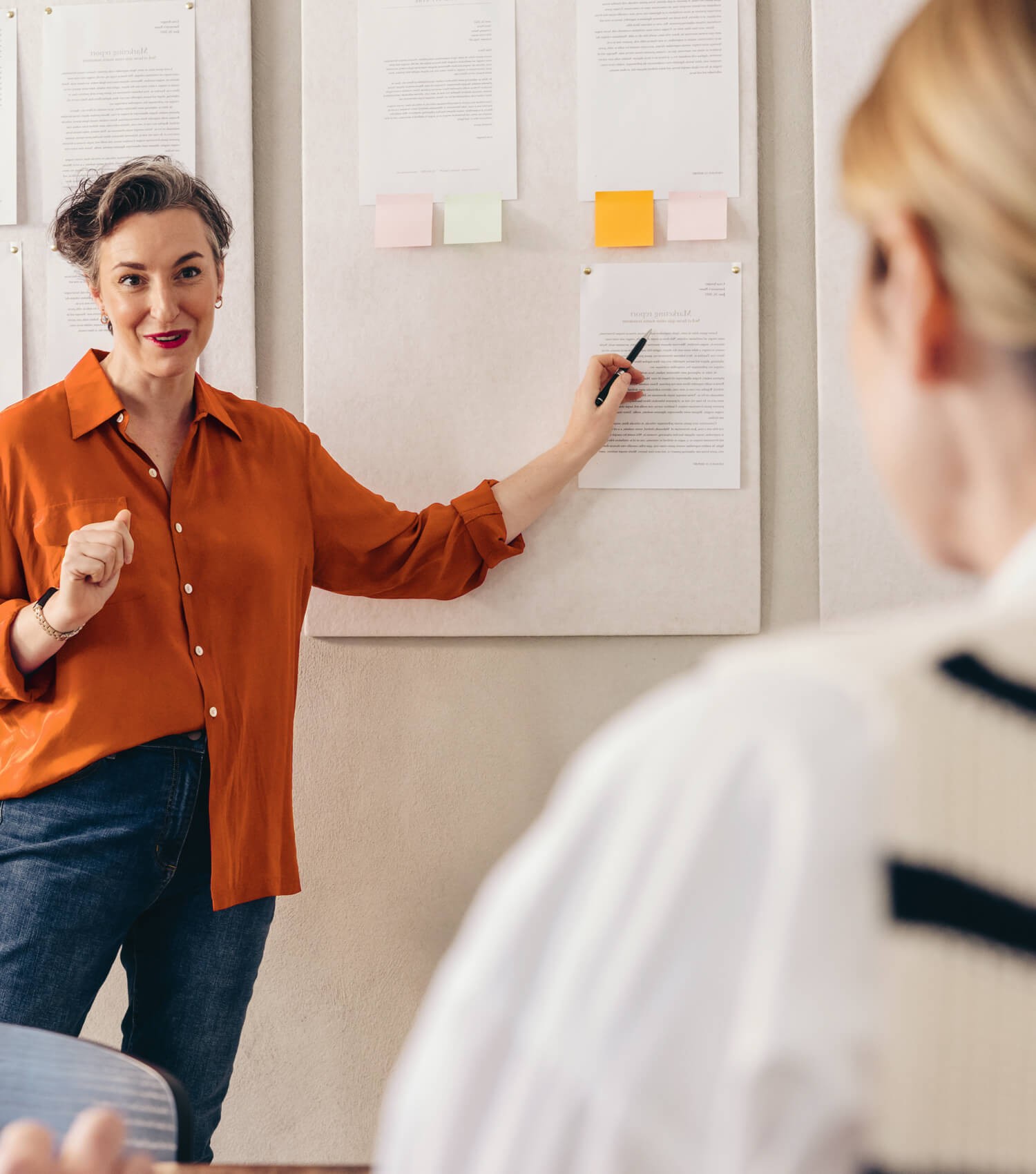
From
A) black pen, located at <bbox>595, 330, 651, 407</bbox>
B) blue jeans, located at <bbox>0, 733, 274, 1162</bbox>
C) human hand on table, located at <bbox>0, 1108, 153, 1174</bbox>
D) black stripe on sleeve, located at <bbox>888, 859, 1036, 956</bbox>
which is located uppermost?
black pen, located at <bbox>595, 330, 651, 407</bbox>

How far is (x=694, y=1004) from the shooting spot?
1.06ft

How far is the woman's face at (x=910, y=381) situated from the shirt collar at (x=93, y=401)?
1228mm

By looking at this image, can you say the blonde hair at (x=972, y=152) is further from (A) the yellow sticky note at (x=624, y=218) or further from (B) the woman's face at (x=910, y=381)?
(A) the yellow sticky note at (x=624, y=218)

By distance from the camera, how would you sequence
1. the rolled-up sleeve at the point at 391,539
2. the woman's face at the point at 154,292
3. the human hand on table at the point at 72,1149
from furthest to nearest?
1. the rolled-up sleeve at the point at 391,539
2. the woman's face at the point at 154,292
3. the human hand on table at the point at 72,1149

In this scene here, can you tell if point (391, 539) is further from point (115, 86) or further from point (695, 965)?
point (695, 965)

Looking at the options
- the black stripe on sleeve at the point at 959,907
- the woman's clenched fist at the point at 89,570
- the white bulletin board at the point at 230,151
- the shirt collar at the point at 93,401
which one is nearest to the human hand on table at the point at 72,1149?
the black stripe on sleeve at the point at 959,907

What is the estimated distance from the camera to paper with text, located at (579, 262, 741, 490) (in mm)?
1728

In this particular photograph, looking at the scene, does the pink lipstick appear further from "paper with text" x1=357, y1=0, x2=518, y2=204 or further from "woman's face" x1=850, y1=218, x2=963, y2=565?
"woman's face" x1=850, y1=218, x2=963, y2=565

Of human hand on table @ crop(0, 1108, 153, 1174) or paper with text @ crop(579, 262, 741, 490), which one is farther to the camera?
paper with text @ crop(579, 262, 741, 490)

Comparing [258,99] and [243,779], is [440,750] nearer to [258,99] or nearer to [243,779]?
[243,779]

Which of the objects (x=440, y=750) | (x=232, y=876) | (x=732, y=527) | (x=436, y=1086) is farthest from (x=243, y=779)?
(x=436, y=1086)

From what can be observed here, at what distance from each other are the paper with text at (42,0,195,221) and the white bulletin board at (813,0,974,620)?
111cm

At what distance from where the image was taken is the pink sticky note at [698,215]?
171cm

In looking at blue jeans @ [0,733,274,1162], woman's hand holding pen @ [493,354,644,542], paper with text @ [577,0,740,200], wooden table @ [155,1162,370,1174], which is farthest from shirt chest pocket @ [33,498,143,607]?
paper with text @ [577,0,740,200]
